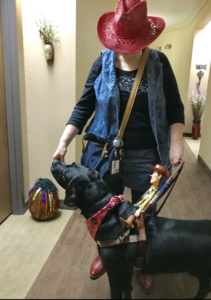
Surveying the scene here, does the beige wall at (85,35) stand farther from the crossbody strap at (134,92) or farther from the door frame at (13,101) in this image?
the crossbody strap at (134,92)

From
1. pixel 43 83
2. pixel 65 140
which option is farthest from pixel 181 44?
pixel 65 140

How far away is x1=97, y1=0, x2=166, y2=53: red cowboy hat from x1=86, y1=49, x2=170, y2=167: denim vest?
5cm

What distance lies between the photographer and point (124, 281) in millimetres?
567

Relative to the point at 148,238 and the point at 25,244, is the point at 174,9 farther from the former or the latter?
the point at 25,244

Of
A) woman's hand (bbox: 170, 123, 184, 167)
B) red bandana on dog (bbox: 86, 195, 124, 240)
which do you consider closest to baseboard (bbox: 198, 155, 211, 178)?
woman's hand (bbox: 170, 123, 184, 167)

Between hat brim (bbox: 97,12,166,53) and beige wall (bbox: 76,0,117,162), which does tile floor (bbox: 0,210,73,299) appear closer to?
beige wall (bbox: 76,0,117,162)

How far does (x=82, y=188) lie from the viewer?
0.66 meters

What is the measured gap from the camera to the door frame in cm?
141

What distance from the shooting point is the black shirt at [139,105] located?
0.73 m

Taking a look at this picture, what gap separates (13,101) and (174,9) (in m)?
1.06

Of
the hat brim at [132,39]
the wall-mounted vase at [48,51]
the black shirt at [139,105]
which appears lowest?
the black shirt at [139,105]

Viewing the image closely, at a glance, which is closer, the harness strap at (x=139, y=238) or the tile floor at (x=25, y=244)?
the harness strap at (x=139, y=238)

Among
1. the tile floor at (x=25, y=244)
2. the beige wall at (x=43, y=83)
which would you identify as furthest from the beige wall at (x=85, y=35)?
the tile floor at (x=25, y=244)

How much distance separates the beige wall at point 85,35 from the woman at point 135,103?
0.82 meters
